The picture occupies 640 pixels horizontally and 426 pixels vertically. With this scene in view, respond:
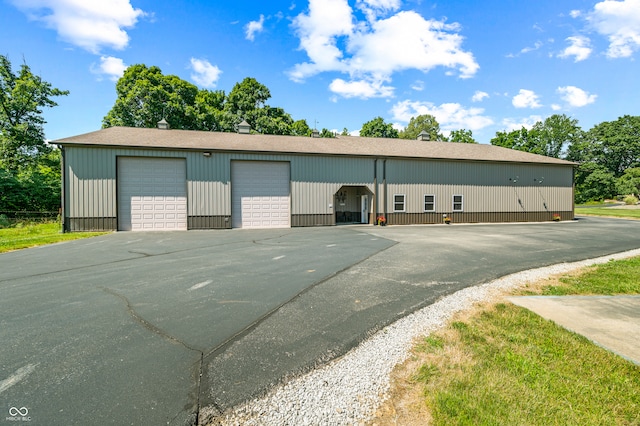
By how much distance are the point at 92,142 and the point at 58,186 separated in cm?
781

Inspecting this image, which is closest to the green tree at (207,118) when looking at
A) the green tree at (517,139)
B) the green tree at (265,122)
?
the green tree at (265,122)

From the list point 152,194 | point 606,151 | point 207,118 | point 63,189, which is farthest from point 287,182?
point 606,151

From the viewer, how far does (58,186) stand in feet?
62.8

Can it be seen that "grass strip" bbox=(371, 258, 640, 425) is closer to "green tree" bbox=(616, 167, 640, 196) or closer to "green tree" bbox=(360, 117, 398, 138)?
"green tree" bbox=(360, 117, 398, 138)

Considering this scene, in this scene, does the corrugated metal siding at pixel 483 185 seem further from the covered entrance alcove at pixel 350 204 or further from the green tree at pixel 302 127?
the green tree at pixel 302 127

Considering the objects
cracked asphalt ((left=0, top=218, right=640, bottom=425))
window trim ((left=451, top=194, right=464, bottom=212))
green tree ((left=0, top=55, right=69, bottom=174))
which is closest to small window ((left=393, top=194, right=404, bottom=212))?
window trim ((left=451, top=194, right=464, bottom=212))

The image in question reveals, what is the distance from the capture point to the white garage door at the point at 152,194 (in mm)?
14977

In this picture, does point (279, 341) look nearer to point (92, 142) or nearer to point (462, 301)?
point (462, 301)

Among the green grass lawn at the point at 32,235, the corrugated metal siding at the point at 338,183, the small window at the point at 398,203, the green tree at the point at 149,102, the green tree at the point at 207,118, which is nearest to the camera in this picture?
the green grass lawn at the point at 32,235

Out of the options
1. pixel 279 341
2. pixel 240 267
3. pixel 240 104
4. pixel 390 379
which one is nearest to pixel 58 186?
pixel 240 104

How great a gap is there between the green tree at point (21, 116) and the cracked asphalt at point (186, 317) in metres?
22.1

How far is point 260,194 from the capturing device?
1678cm

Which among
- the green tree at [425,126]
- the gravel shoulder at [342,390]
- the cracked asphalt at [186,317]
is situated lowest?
the gravel shoulder at [342,390]

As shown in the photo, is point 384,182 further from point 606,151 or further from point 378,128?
point 606,151
